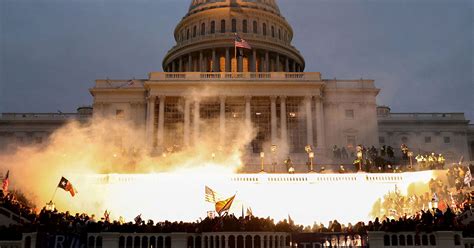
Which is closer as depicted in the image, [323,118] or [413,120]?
[323,118]

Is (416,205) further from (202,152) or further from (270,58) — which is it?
(270,58)

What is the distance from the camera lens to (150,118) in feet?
196

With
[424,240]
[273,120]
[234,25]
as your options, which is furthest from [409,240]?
[234,25]

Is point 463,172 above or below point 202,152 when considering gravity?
below

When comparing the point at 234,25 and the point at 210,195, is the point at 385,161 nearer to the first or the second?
the point at 210,195

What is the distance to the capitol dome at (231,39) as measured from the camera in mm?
79250

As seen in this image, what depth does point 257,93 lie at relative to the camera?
60875 millimetres

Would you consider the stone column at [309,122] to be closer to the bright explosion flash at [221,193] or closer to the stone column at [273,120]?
the stone column at [273,120]

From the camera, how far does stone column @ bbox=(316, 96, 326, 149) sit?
58281 millimetres

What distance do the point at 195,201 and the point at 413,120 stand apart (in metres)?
46.4

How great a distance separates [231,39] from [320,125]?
2516cm

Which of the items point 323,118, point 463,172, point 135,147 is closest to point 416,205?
point 463,172

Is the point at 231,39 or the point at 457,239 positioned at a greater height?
the point at 231,39

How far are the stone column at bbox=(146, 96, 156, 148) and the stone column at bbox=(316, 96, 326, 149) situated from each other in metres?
17.8
